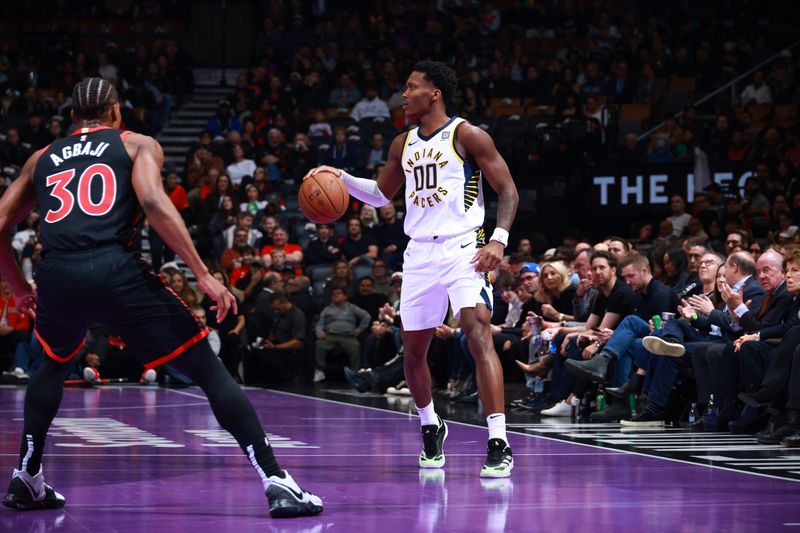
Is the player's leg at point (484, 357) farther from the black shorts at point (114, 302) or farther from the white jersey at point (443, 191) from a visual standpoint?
the black shorts at point (114, 302)

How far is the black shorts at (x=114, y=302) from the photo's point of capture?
14.7 feet

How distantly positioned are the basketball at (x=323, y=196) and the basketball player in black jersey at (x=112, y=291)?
1742mm

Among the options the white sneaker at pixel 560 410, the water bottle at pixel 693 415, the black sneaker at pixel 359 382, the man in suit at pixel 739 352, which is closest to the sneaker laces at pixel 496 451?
the man in suit at pixel 739 352

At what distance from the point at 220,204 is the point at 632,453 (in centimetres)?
1058

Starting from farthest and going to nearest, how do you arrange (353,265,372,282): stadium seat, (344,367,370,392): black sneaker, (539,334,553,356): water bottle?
(353,265,372,282): stadium seat < (344,367,370,392): black sneaker < (539,334,553,356): water bottle

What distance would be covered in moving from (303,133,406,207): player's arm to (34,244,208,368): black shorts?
6.17ft

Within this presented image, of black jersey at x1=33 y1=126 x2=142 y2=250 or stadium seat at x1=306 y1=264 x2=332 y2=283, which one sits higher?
black jersey at x1=33 y1=126 x2=142 y2=250

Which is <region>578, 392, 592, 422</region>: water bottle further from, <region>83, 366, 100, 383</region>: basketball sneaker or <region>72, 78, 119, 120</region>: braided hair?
<region>83, 366, 100, 383</region>: basketball sneaker

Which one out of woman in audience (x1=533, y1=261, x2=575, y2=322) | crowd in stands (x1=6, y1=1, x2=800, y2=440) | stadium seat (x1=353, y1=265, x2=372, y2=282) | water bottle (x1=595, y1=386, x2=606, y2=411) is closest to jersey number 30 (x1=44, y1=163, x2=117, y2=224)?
crowd in stands (x1=6, y1=1, x2=800, y2=440)

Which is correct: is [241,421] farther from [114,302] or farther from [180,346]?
[114,302]

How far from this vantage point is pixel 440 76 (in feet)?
19.9

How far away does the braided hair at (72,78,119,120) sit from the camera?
4797 millimetres

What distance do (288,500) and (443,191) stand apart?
6.66 ft

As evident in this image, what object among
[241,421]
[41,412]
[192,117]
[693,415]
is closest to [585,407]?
[693,415]
